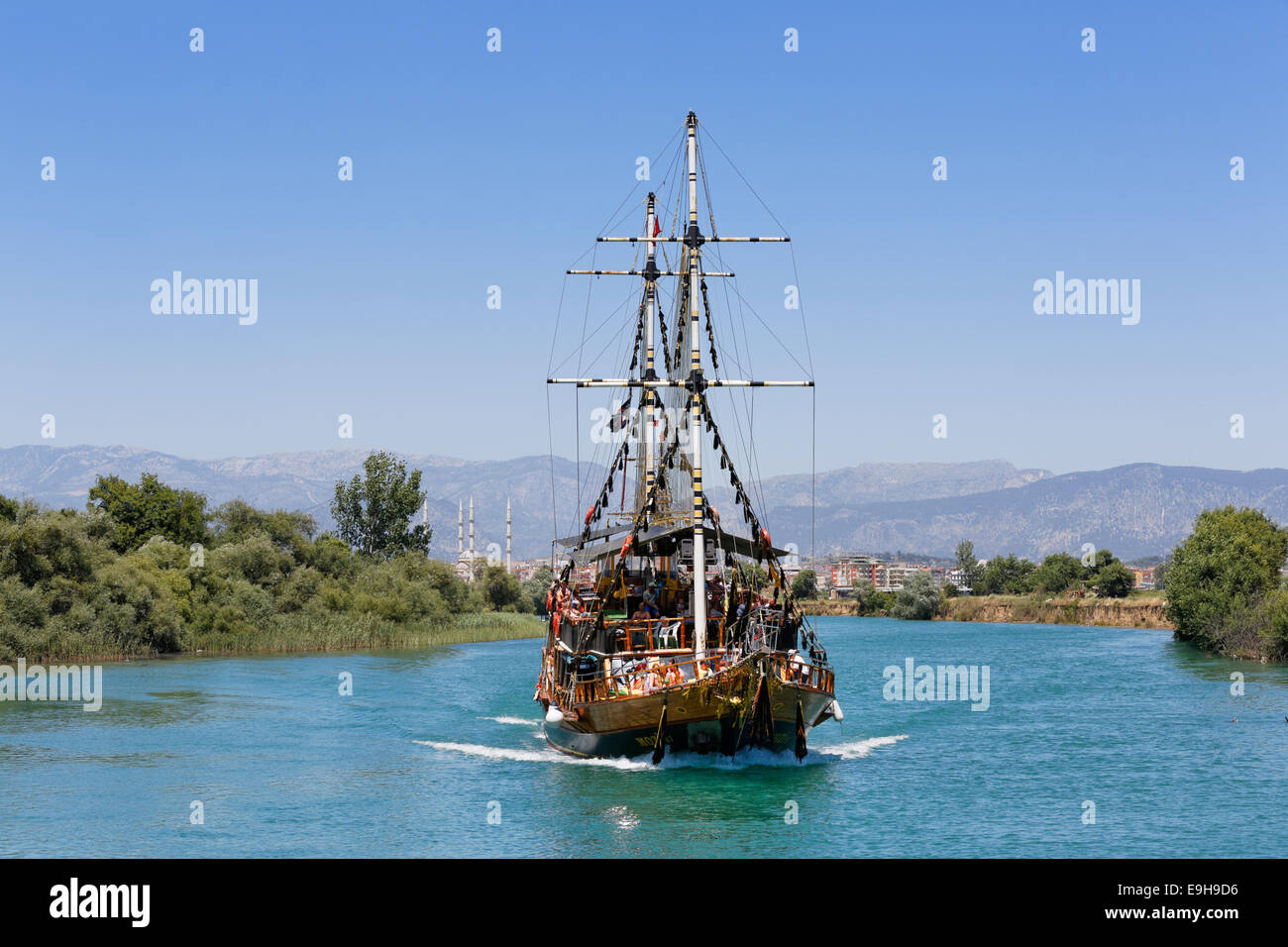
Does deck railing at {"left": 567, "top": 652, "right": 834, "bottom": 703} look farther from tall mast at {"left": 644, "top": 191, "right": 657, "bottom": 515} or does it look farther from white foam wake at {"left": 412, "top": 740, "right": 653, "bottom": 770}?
tall mast at {"left": 644, "top": 191, "right": 657, "bottom": 515}

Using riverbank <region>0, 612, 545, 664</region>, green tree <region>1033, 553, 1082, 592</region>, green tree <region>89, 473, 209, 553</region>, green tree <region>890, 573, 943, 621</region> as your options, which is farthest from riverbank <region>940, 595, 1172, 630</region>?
green tree <region>89, 473, 209, 553</region>

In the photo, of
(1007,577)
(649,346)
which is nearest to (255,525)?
(649,346)

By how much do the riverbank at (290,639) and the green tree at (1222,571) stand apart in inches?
1994

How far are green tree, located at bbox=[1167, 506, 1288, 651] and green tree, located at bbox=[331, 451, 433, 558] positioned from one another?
224 ft

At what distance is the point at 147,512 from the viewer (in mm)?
98188

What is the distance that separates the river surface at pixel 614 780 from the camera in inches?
1125

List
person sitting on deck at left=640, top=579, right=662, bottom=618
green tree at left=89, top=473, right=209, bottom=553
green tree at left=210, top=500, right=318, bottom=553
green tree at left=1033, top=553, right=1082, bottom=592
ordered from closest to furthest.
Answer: person sitting on deck at left=640, top=579, right=662, bottom=618
green tree at left=89, top=473, right=209, bottom=553
green tree at left=210, top=500, right=318, bottom=553
green tree at left=1033, top=553, right=1082, bottom=592

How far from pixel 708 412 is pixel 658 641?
730 centimetres

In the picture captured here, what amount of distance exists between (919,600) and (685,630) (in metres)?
119

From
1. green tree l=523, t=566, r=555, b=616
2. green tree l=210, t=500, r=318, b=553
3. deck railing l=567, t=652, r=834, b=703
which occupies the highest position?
green tree l=210, t=500, r=318, b=553

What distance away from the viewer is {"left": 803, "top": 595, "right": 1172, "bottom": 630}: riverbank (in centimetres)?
11980

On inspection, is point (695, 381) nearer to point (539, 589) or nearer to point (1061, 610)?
point (539, 589)
